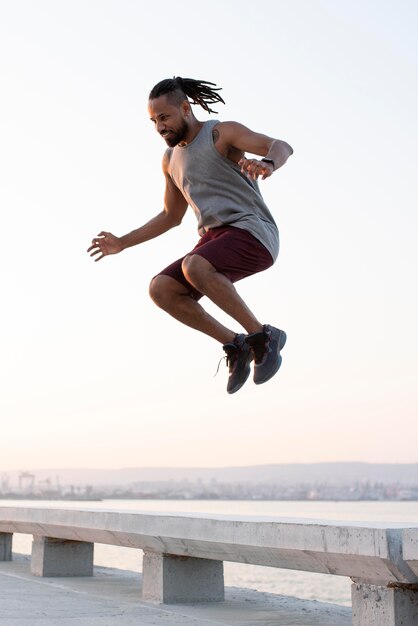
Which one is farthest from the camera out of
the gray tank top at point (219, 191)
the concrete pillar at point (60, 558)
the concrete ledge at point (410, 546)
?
the concrete pillar at point (60, 558)

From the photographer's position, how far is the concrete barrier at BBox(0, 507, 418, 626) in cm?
455

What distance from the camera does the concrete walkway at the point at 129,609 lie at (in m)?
5.56

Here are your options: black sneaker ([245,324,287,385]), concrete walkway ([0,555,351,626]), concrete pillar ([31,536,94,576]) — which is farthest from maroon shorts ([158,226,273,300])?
concrete pillar ([31,536,94,576])

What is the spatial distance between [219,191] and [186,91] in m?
0.70

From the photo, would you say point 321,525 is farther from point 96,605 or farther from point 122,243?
point 122,243

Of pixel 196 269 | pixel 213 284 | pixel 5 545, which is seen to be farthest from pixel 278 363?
pixel 5 545

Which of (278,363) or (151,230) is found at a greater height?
(151,230)

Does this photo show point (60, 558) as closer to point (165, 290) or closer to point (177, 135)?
point (165, 290)

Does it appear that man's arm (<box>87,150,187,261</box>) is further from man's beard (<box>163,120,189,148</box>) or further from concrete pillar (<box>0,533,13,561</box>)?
concrete pillar (<box>0,533,13,561</box>)

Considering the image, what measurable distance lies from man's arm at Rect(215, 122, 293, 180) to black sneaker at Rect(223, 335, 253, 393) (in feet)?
3.86

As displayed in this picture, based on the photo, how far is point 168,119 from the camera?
18.5 ft

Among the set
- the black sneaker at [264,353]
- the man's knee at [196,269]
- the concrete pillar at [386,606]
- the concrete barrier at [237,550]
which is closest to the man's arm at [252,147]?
the man's knee at [196,269]

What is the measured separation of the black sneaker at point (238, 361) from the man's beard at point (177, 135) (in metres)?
1.31

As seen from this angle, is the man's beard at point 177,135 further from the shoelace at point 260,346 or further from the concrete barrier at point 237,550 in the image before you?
the concrete barrier at point 237,550
